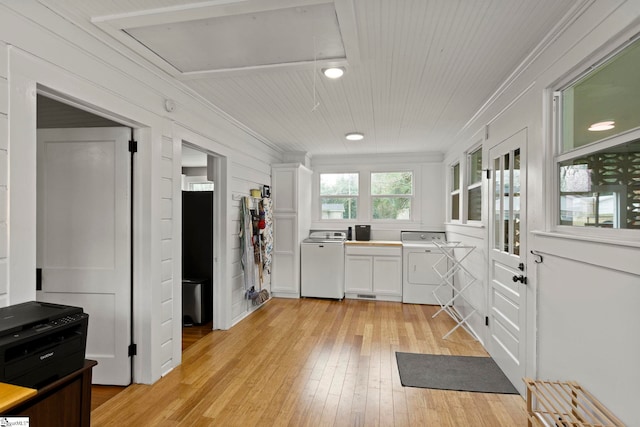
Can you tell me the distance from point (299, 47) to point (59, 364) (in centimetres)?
210

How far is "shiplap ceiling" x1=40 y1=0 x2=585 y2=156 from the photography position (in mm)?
1709

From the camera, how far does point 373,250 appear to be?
5.16 meters

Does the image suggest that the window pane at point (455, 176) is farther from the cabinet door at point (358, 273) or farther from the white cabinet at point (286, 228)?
the white cabinet at point (286, 228)

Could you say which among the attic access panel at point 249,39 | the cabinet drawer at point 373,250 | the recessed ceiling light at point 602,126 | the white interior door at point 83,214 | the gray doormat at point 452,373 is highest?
the attic access panel at point 249,39

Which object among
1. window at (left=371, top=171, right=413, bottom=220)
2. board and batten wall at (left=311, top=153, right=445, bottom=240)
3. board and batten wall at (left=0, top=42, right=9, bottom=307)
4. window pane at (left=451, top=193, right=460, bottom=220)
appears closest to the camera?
board and batten wall at (left=0, top=42, right=9, bottom=307)

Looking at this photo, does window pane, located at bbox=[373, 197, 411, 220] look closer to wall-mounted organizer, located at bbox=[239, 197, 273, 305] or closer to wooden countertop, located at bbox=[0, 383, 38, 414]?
wall-mounted organizer, located at bbox=[239, 197, 273, 305]

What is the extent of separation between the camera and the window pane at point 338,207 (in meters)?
5.96

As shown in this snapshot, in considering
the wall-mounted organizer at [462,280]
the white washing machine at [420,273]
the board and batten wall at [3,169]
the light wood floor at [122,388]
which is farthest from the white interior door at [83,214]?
the white washing machine at [420,273]

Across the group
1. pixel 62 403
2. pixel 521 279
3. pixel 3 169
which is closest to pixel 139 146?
pixel 3 169

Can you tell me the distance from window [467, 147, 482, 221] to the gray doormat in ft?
5.06

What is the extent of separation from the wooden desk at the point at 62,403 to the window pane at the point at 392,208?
4884 millimetres

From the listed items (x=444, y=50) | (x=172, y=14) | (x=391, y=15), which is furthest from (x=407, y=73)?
(x=172, y=14)

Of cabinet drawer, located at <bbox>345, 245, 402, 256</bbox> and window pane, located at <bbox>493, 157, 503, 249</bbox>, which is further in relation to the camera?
cabinet drawer, located at <bbox>345, 245, 402, 256</bbox>

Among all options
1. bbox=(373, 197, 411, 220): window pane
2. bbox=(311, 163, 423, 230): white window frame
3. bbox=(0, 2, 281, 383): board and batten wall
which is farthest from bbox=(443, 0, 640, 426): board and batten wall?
bbox=(373, 197, 411, 220): window pane
